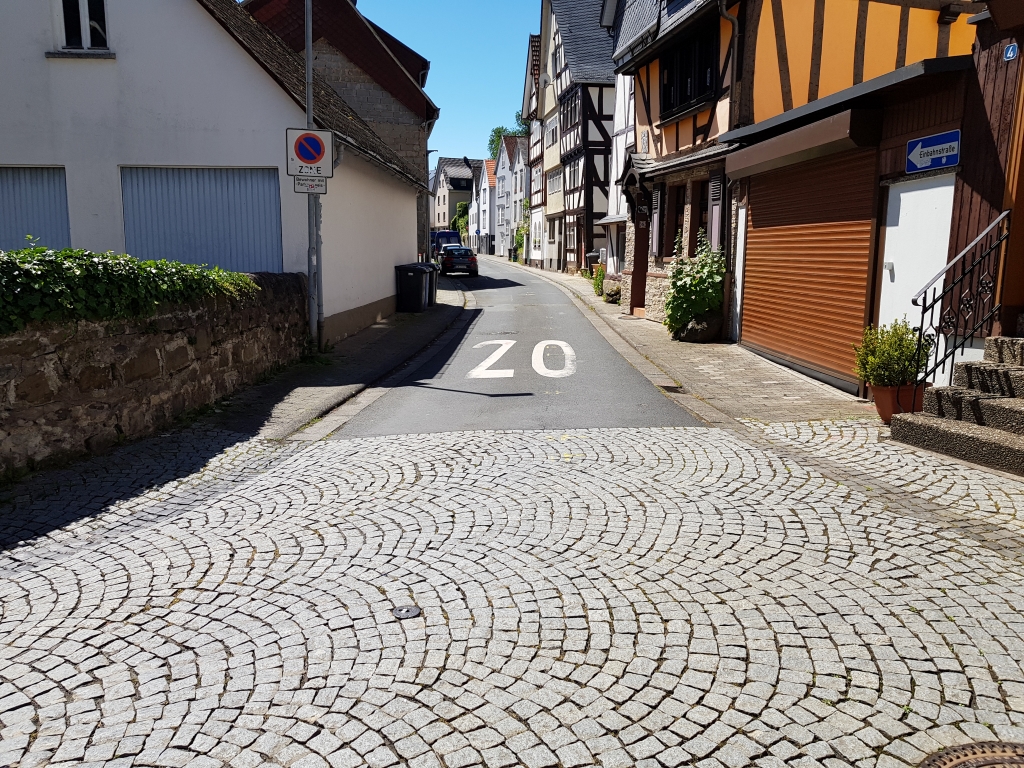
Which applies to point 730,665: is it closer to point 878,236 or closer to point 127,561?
point 127,561

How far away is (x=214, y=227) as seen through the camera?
1323cm

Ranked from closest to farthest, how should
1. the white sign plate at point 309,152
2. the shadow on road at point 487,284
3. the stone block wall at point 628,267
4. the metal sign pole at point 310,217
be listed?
the white sign plate at point 309,152 < the metal sign pole at point 310,217 < the stone block wall at point 628,267 < the shadow on road at point 487,284

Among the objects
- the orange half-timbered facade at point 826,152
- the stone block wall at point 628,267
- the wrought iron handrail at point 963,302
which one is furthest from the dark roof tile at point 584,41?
the wrought iron handrail at point 963,302

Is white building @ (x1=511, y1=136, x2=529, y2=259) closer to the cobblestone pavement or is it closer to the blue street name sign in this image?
the blue street name sign

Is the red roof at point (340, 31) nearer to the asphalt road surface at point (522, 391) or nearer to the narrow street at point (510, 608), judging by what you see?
the asphalt road surface at point (522, 391)

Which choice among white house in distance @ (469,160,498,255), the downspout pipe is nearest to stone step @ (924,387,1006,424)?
the downspout pipe

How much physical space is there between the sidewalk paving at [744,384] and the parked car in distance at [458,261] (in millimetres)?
25478

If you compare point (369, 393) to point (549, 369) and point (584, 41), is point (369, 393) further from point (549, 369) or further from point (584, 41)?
point (584, 41)

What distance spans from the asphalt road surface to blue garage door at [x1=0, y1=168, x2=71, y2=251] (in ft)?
21.8

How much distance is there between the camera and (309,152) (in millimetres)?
11453

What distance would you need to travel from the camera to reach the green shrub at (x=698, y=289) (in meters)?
14.9

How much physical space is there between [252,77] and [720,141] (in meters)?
7.92

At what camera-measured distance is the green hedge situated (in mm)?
5934

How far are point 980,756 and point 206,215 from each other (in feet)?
42.8
